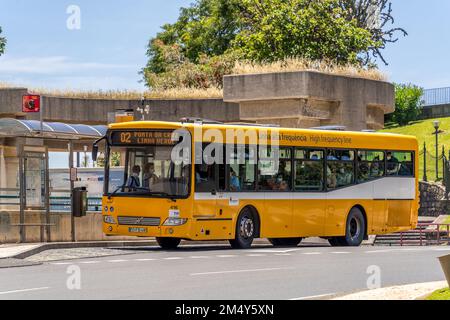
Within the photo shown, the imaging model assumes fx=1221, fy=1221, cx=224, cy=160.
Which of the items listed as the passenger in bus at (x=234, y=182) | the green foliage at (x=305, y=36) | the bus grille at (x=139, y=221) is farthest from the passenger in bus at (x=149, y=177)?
the green foliage at (x=305, y=36)

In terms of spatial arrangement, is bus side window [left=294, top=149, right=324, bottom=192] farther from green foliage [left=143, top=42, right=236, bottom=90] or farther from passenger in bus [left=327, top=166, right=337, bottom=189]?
green foliage [left=143, top=42, right=236, bottom=90]

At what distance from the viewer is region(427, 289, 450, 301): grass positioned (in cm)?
1492

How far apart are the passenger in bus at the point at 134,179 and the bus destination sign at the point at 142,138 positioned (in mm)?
620

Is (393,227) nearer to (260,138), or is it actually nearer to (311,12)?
(260,138)

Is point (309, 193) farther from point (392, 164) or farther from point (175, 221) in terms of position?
point (175, 221)

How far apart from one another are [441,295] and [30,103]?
29.8 m

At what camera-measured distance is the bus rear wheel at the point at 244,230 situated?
2962 centimetres

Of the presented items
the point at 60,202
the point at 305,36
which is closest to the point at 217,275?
the point at 60,202

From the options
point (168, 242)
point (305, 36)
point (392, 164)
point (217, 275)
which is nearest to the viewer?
point (217, 275)

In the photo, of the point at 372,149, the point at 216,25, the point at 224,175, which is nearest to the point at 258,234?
the point at 224,175

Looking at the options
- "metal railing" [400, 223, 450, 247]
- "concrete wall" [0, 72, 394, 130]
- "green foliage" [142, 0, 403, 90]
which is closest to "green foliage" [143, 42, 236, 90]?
"green foliage" [142, 0, 403, 90]

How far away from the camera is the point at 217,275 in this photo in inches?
823

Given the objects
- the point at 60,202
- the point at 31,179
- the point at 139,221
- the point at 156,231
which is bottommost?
the point at 156,231
